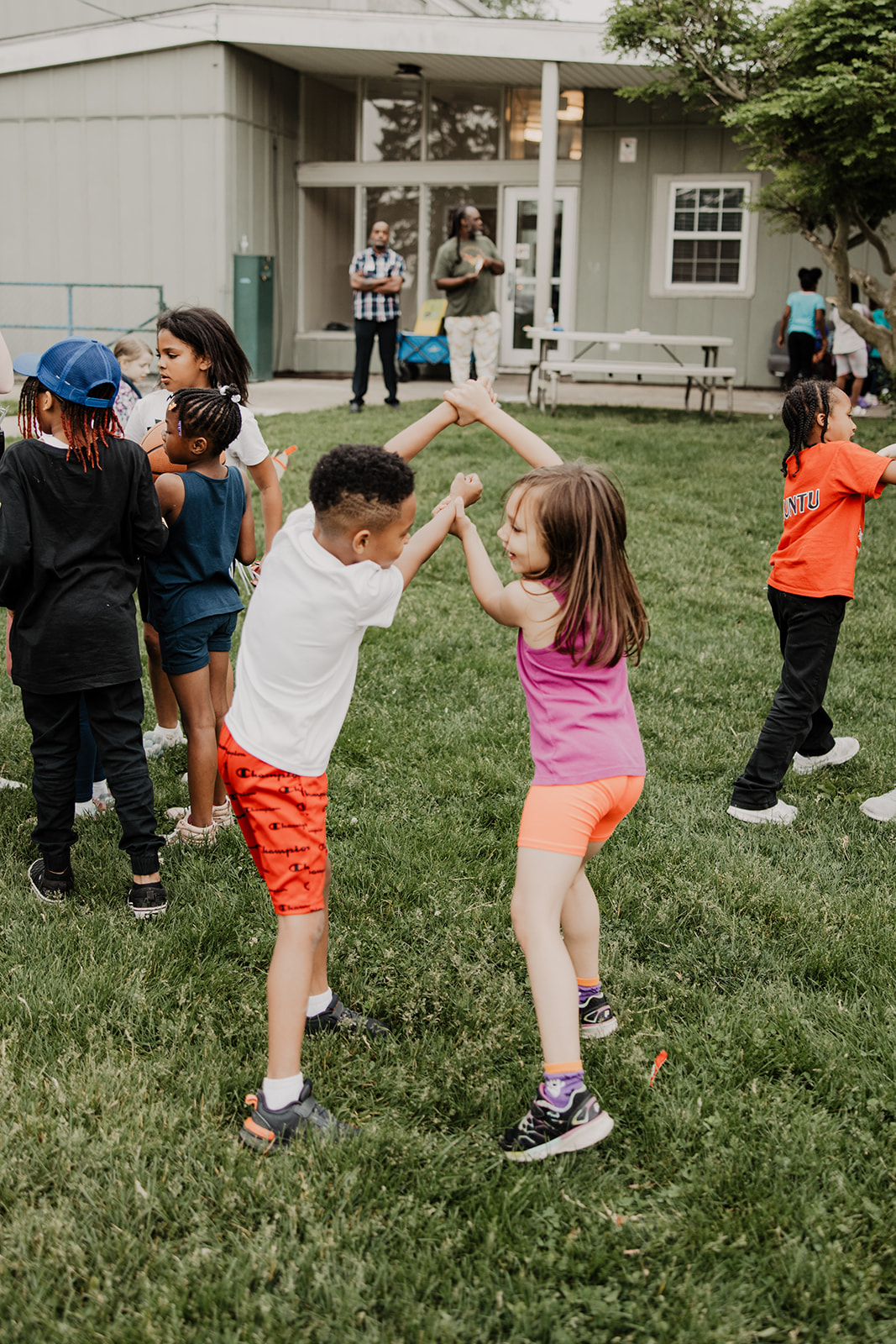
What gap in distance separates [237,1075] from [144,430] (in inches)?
90.0

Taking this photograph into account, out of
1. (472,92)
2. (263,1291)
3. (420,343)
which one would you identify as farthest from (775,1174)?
(472,92)

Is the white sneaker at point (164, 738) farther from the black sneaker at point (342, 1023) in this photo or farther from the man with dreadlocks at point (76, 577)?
the black sneaker at point (342, 1023)

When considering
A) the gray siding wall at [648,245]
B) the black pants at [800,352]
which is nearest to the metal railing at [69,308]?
the gray siding wall at [648,245]

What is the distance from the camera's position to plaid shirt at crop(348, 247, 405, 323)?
42.6 ft

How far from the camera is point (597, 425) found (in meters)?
12.3

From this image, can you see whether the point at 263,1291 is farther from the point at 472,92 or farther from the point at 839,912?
the point at 472,92

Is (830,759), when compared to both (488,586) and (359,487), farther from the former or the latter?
(359,487)

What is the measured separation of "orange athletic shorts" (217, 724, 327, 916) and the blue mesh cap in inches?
46.7

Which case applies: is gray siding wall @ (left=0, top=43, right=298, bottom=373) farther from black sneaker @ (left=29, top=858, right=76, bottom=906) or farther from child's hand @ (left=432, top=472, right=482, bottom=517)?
child's hand @ (left=432, top=472, right=482, bottom=517)

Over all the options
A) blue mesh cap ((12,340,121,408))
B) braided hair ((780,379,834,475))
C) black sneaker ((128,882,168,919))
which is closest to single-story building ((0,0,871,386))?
braided hair ((780,379,834,475))

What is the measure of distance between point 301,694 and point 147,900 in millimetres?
1263

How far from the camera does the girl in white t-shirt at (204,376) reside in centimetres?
377

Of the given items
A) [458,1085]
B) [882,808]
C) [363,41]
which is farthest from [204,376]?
[363,41]

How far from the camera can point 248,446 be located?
399 cm
